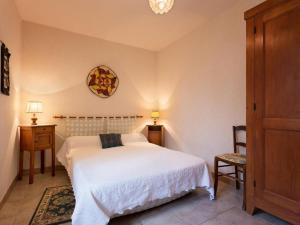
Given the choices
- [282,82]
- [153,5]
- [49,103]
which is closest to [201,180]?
[282,82]

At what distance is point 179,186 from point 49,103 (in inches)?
113

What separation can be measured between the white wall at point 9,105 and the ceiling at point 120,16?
464 millimetres

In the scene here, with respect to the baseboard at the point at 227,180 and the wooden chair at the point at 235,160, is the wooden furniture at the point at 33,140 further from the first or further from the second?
the baseboard at the point at 227,180

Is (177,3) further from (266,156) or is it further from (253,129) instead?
(266,156)

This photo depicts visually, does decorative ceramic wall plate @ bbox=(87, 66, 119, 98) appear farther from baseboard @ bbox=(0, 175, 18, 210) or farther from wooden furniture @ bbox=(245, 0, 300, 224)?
wooden furniture @ bbox=(245, 0, 300, 224)

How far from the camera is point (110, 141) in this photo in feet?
11.2

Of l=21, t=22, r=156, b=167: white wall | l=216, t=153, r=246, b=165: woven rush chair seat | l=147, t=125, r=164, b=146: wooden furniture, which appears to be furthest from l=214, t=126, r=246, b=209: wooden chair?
l=21, t=22, r=156, b=167: white wall

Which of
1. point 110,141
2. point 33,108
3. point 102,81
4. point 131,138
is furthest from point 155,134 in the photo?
point 33,108

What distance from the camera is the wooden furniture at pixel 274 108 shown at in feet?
5.46

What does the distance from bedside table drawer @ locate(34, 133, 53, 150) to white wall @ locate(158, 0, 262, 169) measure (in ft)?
8.37

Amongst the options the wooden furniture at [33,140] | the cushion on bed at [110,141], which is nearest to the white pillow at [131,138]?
the cushion on bed at [110,141]

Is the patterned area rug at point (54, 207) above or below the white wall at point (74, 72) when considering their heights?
below

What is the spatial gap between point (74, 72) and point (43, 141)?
4.95 feet

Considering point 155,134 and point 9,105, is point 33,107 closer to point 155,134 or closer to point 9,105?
point 9,105
